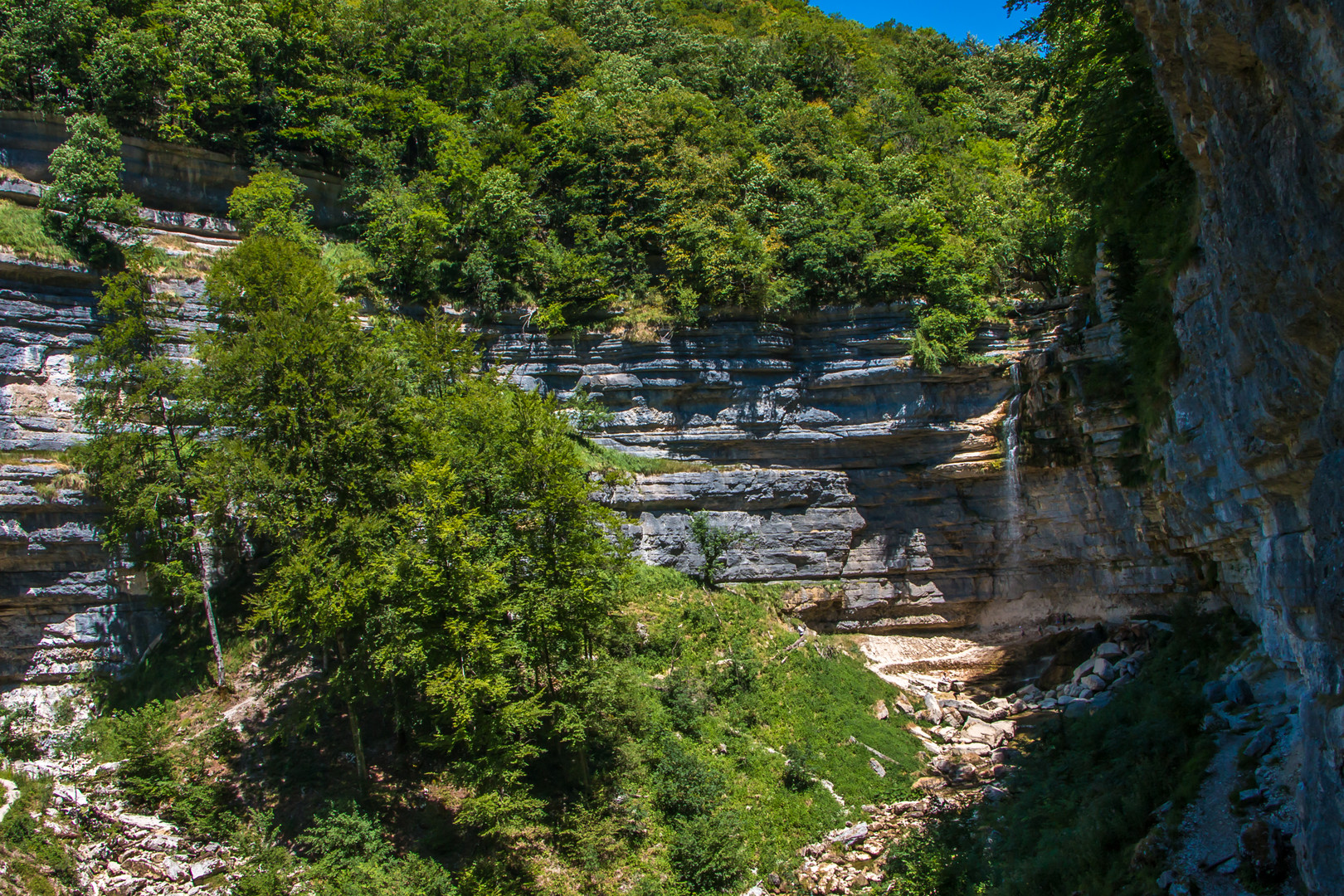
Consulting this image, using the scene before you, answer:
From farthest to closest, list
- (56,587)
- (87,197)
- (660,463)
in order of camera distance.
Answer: (660,463)
(87,197)
(56,587)

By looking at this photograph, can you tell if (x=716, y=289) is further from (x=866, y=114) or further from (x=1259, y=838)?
(x=1259, y=838)

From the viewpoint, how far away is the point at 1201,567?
2047 centimetres

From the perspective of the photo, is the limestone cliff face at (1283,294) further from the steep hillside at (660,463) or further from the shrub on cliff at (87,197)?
the shrub on cliff at (87,197)

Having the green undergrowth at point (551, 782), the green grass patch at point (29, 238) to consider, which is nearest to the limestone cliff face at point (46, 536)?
the green grass patch at point (29, 238)

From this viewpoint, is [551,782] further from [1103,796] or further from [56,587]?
[56,587]

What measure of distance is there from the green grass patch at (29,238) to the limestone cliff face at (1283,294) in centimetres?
2634

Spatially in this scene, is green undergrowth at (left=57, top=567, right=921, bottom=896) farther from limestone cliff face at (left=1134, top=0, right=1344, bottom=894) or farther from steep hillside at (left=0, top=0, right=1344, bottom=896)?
limestone cliff face at (left=1134, top=0, right=1344, bottom=894)

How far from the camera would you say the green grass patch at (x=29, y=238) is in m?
22.2

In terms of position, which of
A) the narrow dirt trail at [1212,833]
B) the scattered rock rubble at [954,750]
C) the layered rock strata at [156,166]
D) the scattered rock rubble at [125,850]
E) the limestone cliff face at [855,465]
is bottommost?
the scattered rock rubble at [125,850]

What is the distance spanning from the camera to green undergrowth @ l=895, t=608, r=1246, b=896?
10992 millimetres

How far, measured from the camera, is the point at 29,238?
2269 cm

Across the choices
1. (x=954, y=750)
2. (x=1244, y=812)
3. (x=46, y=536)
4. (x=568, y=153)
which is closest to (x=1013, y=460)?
(x=954, y=750)

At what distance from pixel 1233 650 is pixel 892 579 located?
483 inches

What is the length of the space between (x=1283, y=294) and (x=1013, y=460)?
1991 centimetres
